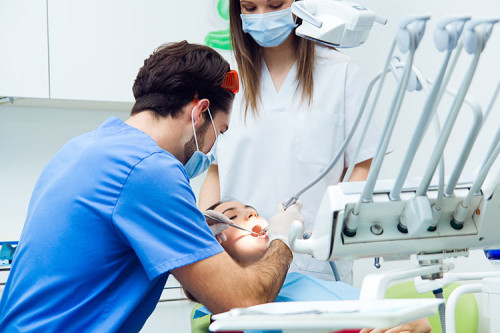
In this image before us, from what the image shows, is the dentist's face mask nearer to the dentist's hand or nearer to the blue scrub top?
the dentist's hand

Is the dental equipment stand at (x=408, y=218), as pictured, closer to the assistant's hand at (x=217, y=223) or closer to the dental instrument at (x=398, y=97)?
the dental instrument at (x=398, y=97)

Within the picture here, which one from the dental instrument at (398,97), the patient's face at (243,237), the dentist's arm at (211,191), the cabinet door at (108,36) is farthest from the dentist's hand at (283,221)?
the cabinet door at (108,36)

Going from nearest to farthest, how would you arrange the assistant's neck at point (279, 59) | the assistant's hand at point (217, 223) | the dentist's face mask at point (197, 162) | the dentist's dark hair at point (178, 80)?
1. the dentist's dark hair at point (178, 80)
2. the dentist's face mask at point (197, 162)
3. the assistant's hand at point (217, 223)
4. the assistant's neck at point (279, 59)

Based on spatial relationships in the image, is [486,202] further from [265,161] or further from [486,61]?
A: [486,61]

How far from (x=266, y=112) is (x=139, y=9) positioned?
0.99 m

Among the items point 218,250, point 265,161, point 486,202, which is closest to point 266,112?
point 265,161

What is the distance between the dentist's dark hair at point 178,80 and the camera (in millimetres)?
1466

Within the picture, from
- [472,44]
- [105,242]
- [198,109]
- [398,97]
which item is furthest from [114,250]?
[472,44]

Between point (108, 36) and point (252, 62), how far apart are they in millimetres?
875

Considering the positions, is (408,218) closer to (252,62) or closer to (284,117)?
(284,117)

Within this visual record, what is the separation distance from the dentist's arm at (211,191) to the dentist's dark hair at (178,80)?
615mm

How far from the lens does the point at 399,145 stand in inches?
114

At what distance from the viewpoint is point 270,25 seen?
1.95 m

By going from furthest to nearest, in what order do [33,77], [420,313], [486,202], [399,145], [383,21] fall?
[399,145]
[33,77]
[383,21]
[486,202]
[420,313]
